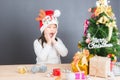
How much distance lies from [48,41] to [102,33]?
1.88 ft

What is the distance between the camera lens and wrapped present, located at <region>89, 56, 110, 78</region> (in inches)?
49.9

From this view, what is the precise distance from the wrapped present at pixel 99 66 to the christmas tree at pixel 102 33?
0.08m

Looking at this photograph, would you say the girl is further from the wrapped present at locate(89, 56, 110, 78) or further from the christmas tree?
the wrapped present at locate(89, 56, 110, 78)

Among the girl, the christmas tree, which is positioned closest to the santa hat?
the girl

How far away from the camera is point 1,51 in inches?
89.0

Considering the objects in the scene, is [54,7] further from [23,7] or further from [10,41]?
[10,41]

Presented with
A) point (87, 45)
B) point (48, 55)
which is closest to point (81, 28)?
point (48, 55)


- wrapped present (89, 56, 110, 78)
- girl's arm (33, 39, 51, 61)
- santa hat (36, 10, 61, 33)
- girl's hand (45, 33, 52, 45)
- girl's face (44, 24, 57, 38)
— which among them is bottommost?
wrapped present (89, 56, 110, 78)

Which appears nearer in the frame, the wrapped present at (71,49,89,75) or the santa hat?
the wrapped present at (71,49,89,75)

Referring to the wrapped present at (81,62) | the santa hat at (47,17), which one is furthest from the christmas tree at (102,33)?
the santa hat at (47,17)

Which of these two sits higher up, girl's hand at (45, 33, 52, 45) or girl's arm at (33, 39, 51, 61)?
girl's hand at (45, 33, 52, 45)

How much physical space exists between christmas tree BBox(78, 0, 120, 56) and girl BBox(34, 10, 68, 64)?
441 millimetres

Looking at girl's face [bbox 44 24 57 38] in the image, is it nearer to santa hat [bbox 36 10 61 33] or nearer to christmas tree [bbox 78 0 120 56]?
santa hat [bbox 36 10 61 33]

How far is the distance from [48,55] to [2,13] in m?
0.64
